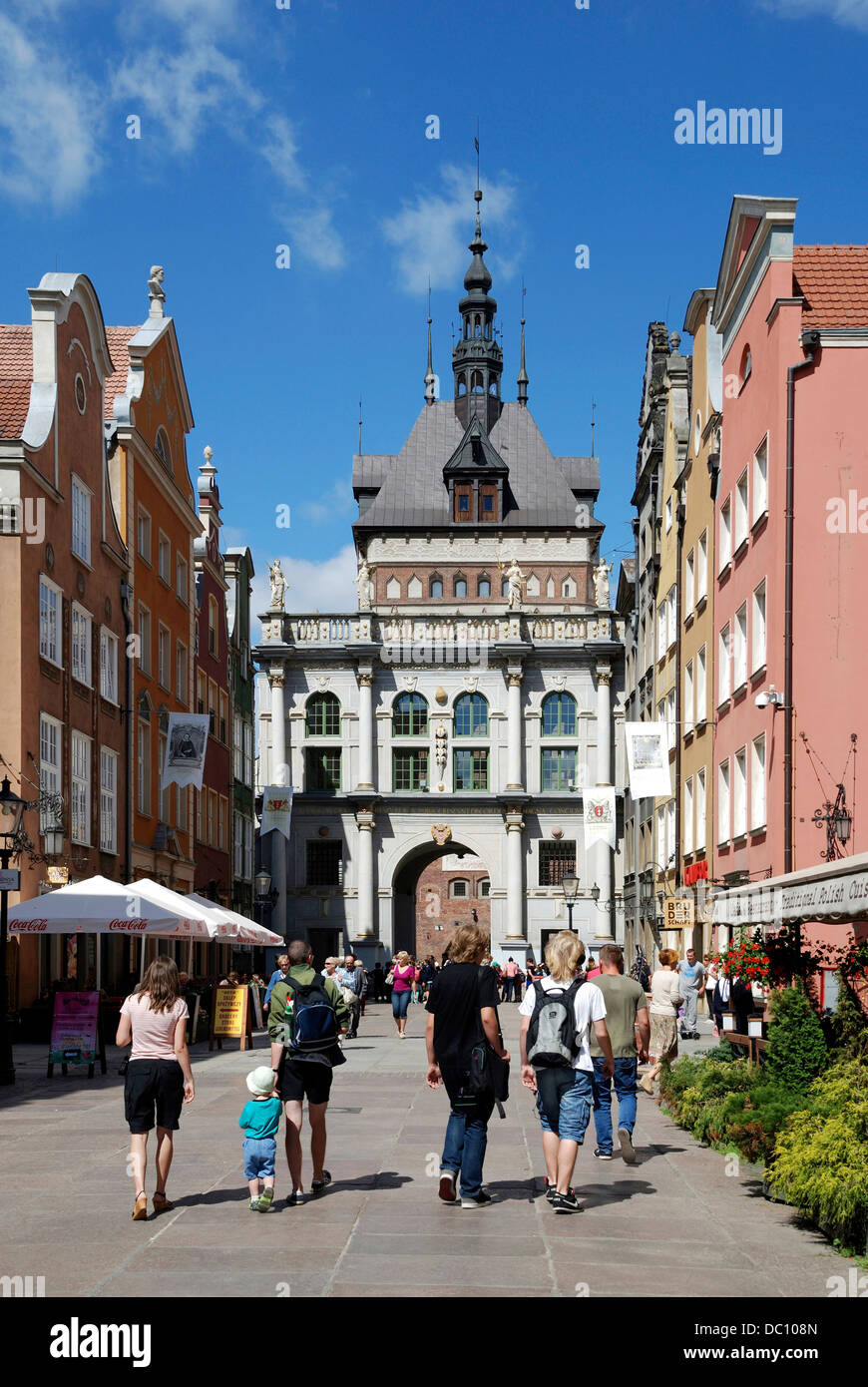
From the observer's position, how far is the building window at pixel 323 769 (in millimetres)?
67312

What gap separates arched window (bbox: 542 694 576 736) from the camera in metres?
67.6

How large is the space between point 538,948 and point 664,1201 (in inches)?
2151

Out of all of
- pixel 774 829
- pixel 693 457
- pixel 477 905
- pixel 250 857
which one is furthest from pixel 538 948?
pixel 774 829

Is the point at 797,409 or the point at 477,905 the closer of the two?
the point at 797,409

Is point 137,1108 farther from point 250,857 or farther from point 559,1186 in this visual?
point 250,857

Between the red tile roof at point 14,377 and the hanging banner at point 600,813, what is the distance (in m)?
24.4

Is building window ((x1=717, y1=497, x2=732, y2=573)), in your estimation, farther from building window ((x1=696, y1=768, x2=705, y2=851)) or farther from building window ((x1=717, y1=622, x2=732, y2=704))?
building window ((x1=696, y1=768, x2=705, y2=851))

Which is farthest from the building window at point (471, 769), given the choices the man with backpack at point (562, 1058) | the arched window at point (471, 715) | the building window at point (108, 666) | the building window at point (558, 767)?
the man with backpack at point (562, 1058)

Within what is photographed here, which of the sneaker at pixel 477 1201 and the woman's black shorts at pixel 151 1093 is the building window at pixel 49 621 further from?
the sneaker at pixel 477 1201

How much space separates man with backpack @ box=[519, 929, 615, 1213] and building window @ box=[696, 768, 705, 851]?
27.3 metres

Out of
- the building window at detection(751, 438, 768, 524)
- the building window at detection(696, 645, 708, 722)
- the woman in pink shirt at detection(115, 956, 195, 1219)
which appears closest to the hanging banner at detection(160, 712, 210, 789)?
the building window at detection(696, 645, 708, 722)

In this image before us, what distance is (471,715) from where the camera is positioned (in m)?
67.6
